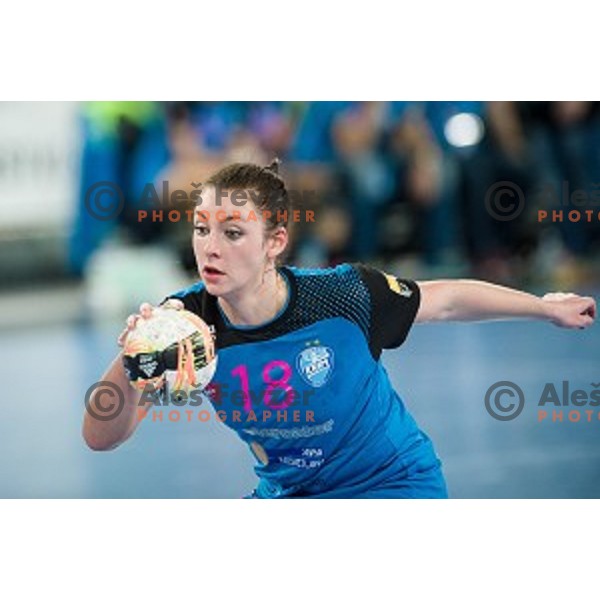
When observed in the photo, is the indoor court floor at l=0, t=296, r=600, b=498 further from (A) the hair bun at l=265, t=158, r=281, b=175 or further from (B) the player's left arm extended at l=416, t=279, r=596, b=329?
(A) the hair bun at l=265, t=158, r=281, b=175

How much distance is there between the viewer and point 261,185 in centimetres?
463

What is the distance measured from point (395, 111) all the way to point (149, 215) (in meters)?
1.00

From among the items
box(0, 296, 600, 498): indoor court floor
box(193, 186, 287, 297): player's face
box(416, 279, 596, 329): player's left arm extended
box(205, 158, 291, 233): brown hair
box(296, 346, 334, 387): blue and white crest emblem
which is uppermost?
box(205, 158, 291, 233): brown hair

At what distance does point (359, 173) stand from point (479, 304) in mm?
827

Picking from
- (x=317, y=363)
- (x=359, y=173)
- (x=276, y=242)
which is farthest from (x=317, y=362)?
(x=359, y=173)

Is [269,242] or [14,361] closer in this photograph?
[269,242]

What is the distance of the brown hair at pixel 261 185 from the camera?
4.62 meters

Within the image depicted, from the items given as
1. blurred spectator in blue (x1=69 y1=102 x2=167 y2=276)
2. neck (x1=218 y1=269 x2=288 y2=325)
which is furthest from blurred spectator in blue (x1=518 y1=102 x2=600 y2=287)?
blurred spectator in blue (x1=69 y1=102 x2=167 y2=276)

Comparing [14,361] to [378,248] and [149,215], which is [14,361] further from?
[378,248]

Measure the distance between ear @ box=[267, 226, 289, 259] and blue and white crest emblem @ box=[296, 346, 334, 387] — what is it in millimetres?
340

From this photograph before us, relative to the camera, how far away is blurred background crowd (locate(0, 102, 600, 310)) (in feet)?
16.9

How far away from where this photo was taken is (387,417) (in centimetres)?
468
